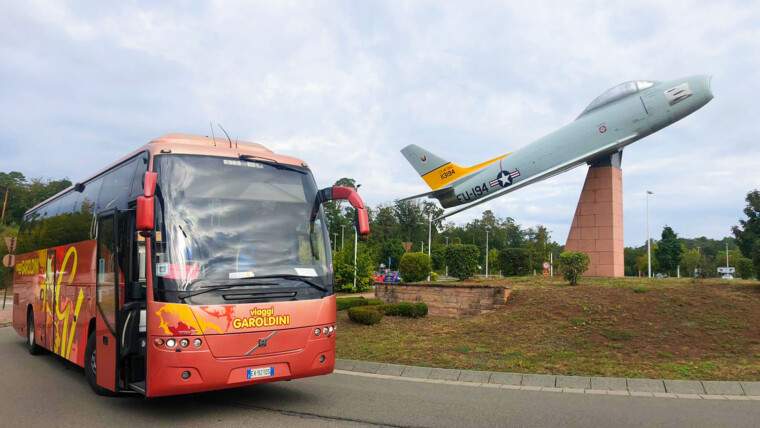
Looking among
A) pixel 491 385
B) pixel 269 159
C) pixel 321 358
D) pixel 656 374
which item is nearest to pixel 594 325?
pixel 656 374

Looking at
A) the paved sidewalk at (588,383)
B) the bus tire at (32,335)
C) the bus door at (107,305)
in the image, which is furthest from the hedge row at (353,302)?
the bus door at (107,305)

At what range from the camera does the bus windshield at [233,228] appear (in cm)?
620

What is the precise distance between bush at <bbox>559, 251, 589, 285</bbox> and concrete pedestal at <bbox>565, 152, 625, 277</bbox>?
4.25 meters

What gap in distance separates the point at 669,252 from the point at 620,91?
83.3 feet

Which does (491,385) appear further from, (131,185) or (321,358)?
(131,185)

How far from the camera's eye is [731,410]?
686 centimetres


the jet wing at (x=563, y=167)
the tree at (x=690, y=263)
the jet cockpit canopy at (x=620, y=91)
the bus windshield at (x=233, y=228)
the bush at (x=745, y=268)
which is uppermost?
the jet cockpit canopy at (x=620, y=91)

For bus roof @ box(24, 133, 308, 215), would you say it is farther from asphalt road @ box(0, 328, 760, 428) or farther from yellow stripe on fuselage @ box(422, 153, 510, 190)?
yellow stripe on fuselage @ box(422, 153, 510, 190)

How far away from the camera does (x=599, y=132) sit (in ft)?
70.0

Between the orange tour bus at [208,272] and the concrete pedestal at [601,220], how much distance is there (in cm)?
1712

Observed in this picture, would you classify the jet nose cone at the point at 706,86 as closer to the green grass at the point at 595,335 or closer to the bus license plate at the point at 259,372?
the green grass at the point at 595,335

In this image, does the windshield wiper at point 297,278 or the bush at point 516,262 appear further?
the bush at point 516,262

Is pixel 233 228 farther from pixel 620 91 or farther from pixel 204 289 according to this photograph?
pixel 620 91

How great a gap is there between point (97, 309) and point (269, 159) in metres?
3.16
